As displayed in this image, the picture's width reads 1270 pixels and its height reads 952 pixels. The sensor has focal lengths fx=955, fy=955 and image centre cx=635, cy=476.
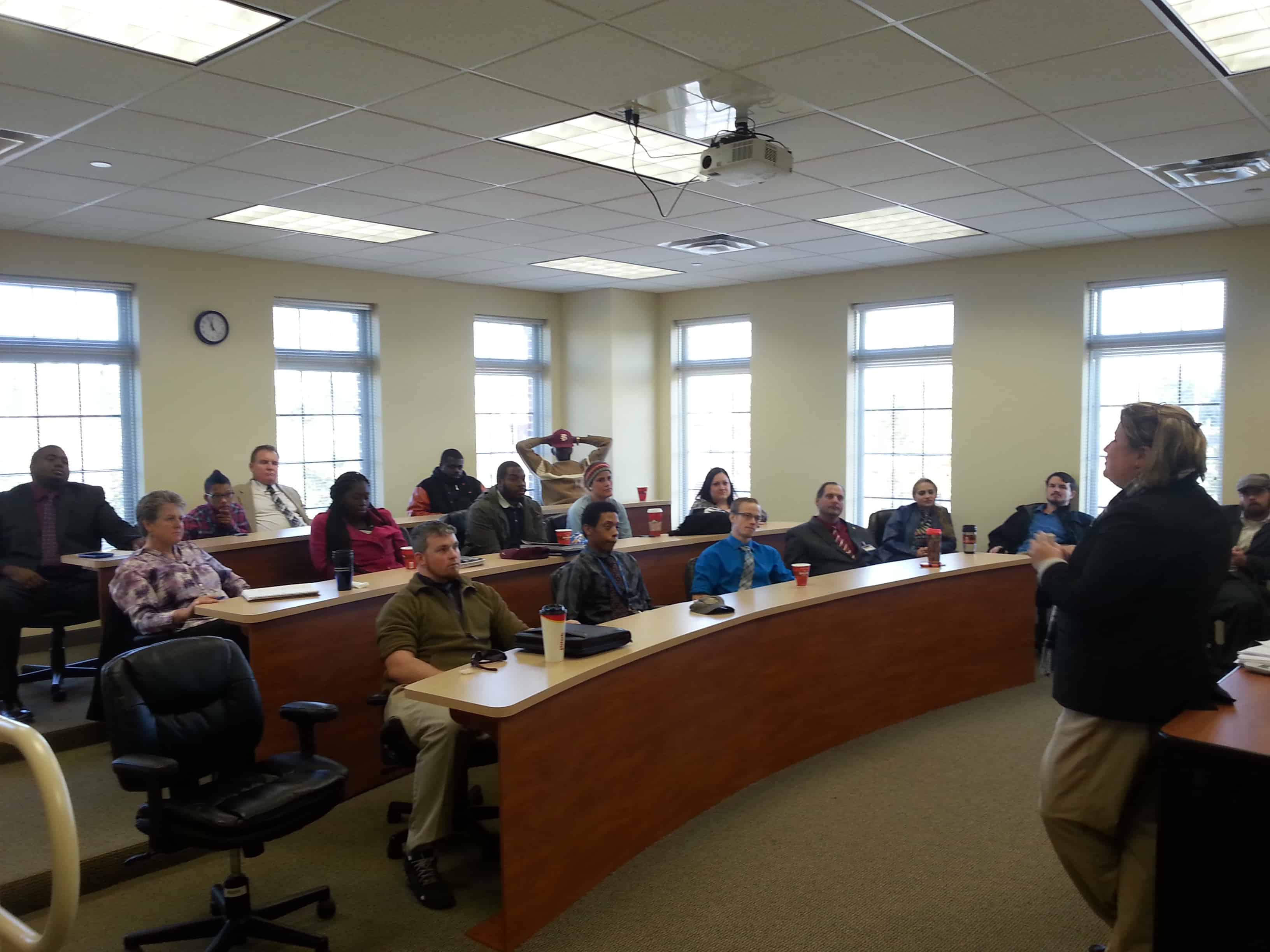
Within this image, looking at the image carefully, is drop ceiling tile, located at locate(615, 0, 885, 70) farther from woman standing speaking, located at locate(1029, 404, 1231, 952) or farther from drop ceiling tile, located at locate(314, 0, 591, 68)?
woman standing speaking, located at locate(1029, 404, 1231, 952)

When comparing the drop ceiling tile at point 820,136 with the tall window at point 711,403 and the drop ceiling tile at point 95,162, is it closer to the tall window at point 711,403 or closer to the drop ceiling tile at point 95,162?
the drop ceiling tile at point 95,162

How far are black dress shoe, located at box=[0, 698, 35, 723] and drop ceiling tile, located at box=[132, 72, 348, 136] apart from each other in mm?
2744

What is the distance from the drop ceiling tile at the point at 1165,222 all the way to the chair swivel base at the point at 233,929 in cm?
632

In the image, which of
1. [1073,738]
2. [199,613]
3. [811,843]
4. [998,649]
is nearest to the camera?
[1073,738]

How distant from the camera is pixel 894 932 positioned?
281 cm

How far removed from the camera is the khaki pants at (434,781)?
305 centimetres

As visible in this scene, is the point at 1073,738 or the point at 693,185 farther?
the point at 693,185

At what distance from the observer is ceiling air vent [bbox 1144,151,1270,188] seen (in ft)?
16.2

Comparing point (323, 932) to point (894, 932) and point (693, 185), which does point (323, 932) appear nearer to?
point (894, 932)

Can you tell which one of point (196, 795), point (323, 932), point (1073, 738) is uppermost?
point (1073, 738)

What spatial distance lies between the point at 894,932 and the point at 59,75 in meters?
4.15

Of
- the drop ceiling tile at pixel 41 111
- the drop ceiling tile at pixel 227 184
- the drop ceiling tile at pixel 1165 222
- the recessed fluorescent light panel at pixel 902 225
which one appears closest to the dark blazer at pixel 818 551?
the recessed fluorescent light panel at pixel 902 225

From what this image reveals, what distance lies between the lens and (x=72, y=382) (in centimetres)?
680

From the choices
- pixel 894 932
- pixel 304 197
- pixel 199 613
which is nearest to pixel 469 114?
pixel 304 197
